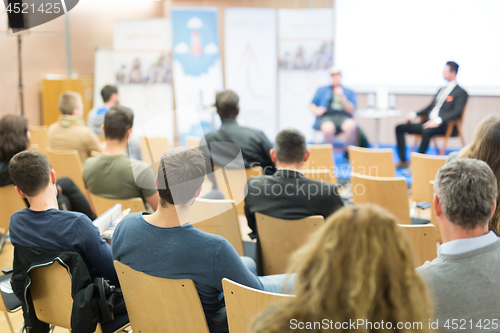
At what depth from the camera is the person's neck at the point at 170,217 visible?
156cm

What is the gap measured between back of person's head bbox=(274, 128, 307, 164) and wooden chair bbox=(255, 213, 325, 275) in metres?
0.42

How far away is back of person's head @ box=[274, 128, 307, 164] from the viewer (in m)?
2.54

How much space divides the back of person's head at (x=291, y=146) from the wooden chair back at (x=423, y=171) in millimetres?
1318

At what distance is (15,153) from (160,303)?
80.0 inches

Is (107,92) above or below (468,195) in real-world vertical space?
above

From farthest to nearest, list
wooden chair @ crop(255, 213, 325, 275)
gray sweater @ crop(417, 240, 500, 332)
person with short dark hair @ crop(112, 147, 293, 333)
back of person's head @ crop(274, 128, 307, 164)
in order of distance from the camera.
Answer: back of person's head @ crop(274, 128, 307, 164) < wooden chair @ crop(255, 213, 325, 275) < person with short dark hair @ crop(112, 147, 293, 333) < gray sweater @ crop(417, 240, 500, 332)

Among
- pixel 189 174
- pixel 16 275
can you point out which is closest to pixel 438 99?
pixel 189 174

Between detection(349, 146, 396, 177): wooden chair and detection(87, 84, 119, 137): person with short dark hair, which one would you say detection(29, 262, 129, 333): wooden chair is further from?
detection(87, 84, 119, 137): person with short dark hair

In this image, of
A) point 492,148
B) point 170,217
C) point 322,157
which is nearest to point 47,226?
point 170,217

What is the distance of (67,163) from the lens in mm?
3586

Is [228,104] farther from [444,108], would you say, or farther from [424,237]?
[444,108]

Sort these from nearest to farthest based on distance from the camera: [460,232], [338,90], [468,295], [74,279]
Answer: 1. [468,295]
2. [460,232]
3. [74,279]
4. [338,90]

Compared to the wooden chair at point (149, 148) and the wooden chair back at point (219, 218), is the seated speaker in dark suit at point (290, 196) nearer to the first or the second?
the wooden chair back at point (219, 218)

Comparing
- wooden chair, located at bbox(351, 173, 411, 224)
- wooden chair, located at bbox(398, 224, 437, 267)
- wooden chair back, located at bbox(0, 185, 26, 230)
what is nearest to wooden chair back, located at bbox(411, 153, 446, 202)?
wooden chair, located at bbox(351, 173, 411, 224)
